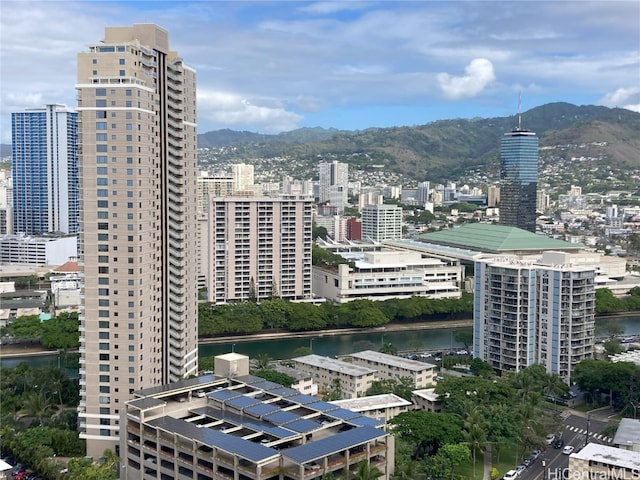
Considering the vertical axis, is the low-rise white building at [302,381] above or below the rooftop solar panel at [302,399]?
below

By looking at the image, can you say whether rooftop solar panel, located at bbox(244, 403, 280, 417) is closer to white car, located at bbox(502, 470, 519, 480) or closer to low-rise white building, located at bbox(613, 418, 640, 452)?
white car, located at bbox(502, 470, 519, 480)

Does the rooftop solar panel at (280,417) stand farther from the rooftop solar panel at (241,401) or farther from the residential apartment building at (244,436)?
the rooftop solar panel at (241,401)

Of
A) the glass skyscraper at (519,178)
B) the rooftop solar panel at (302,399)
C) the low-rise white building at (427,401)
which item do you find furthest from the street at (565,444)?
the glass skyscraper at (519,178)

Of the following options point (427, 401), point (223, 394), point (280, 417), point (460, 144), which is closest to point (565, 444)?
point (427, 401)

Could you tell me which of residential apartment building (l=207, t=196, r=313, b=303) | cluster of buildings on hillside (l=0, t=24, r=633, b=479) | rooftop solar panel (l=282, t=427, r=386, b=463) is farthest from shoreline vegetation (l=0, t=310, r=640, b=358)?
rooftop solar panel (l=282, t=427, r=386, b=463)

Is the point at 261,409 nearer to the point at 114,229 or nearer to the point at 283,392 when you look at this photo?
the point at 283,392
